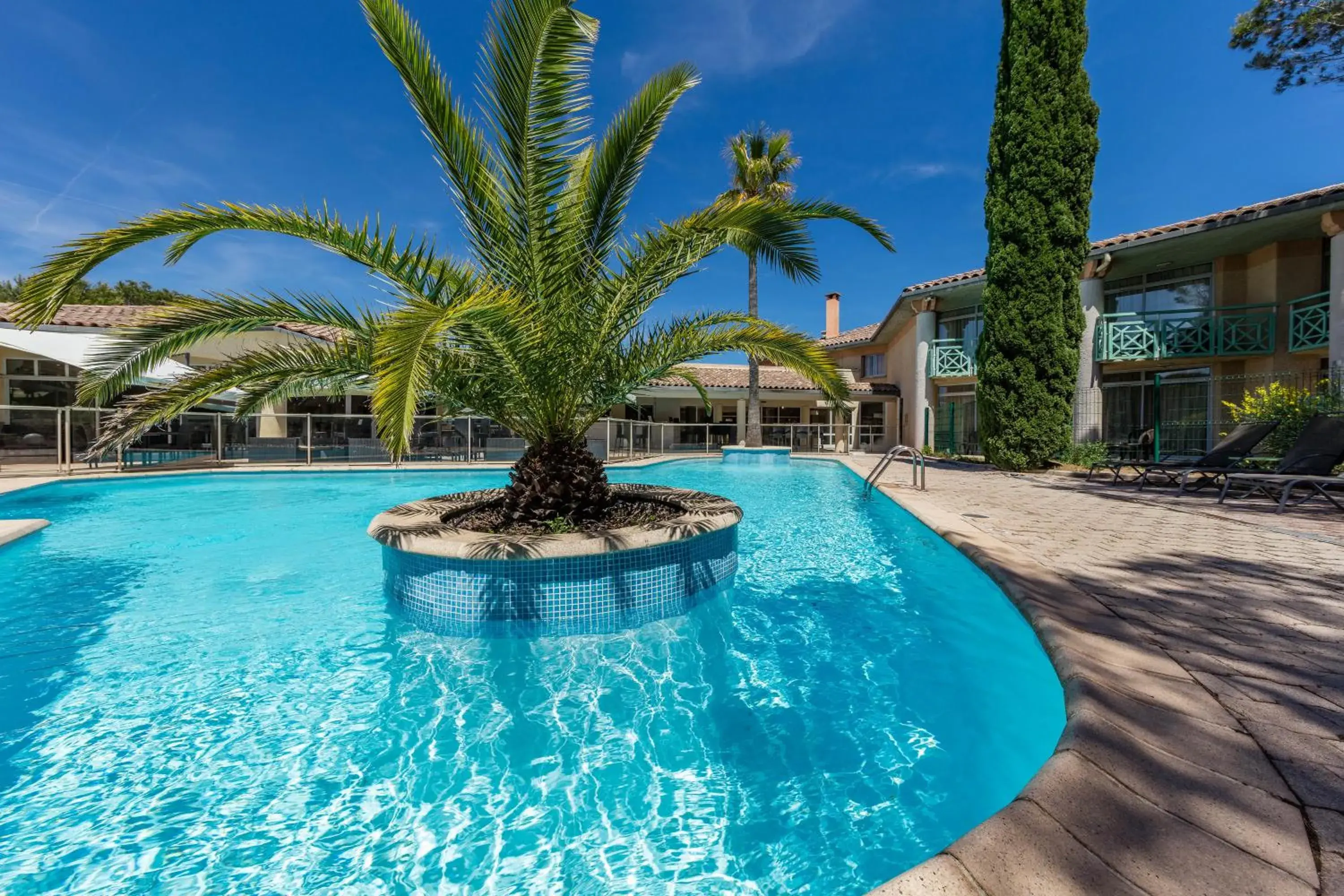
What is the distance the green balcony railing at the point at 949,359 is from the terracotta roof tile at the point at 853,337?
215 inches

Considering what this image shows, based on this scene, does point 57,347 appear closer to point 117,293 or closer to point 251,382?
point 251,382

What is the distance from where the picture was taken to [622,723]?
3025 millimetres

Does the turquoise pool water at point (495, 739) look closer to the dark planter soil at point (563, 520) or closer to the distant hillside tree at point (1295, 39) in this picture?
the dark planter soil at point (563, 520)

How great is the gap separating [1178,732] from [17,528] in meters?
10.5

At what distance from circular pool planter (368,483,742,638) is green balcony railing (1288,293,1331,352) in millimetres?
15155

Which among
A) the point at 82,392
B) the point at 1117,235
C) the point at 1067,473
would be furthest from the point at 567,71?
the point at 1117,235

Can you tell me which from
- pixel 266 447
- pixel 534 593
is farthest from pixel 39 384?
pixel 534 593

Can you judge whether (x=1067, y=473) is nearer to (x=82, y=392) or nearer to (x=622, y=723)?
(x=622, y=723)

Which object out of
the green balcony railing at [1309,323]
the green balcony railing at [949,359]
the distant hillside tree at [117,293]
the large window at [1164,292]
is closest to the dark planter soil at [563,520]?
the green balcony railing at [1309,323]

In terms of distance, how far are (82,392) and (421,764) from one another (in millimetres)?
3630

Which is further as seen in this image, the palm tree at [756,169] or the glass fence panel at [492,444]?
the palm tree at [756,169]

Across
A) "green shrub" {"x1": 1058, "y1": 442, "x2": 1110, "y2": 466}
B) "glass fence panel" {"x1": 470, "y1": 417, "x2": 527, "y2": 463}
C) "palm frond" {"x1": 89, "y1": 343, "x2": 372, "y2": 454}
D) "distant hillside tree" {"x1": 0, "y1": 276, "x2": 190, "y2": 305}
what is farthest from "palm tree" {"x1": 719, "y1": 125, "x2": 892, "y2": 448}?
"distant hillside tree" {"x1": 0, "y1": 276, "x2": 190, "y2": 305}

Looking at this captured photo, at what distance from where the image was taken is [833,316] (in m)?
32.8

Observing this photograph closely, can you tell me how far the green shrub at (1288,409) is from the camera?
31.5ft
